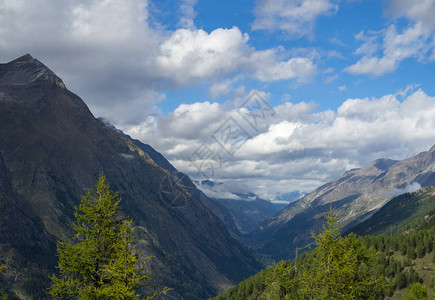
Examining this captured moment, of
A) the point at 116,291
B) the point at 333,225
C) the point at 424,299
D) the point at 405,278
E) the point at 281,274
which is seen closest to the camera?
the point at 116,291

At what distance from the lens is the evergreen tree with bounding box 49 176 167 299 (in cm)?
3002

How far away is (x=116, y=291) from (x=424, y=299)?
3283 centimetres

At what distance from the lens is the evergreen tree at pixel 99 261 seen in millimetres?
30016

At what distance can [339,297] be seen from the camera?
36.6 metres

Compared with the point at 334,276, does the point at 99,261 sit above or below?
above

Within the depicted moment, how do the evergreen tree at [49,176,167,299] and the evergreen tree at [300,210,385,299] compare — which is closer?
the evergreen tree at [49,176,167,299]

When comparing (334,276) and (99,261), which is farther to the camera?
(334,276)

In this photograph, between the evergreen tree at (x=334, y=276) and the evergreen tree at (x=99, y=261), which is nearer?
the evergreen tree at (x=99, y=261)

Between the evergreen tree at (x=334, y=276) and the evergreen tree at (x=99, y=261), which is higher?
the evergreen tree at (x=99, y=261)

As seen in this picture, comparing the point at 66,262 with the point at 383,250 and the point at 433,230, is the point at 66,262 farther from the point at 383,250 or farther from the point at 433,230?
the point at 433,230

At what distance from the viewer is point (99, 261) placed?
3178cm

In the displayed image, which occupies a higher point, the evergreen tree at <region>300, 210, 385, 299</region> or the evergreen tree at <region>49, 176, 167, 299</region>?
the evergreen tree at <region>49, 176, 167, 299</region>

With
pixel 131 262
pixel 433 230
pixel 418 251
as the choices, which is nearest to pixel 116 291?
pixel 131 262

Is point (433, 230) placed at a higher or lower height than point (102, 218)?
lower
